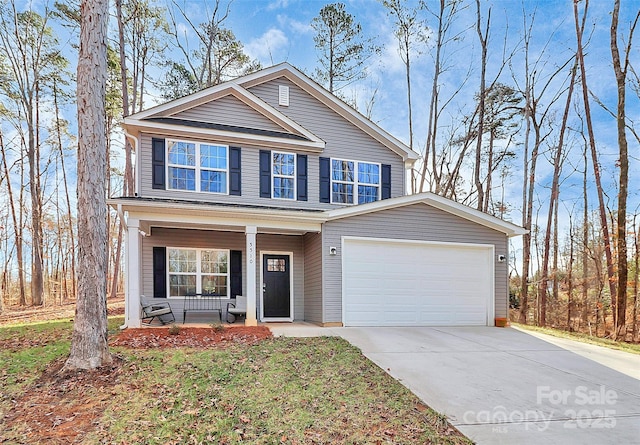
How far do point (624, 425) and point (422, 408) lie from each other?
225 cm

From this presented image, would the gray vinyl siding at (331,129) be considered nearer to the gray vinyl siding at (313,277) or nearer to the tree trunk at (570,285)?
the gray vinyl siding at (313,277)

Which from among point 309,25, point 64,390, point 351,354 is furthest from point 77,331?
point 309,25

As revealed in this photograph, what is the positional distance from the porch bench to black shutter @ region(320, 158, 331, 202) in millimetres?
4239

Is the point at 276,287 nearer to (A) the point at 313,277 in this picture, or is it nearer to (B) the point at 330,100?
(A) the point at 313,277

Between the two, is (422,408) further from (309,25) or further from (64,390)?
(309,25)

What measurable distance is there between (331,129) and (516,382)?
868 centimetres

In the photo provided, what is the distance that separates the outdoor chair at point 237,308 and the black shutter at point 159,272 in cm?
180

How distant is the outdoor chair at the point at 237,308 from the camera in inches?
374

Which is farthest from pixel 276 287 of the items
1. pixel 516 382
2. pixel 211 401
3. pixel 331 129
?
pixel 516 382

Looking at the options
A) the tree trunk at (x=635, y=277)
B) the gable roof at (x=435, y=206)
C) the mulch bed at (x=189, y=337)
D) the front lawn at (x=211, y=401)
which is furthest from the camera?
the tree trunk at (x=635, y=277)

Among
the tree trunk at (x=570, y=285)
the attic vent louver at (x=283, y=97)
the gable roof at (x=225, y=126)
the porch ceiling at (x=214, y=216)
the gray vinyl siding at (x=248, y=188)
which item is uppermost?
the attic vent louver at (x=283, y=97)

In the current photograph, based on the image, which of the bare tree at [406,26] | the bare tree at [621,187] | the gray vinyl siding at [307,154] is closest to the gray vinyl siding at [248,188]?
the gray vinyl siding at [307,154]

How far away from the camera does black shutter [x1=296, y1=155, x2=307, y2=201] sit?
426 inches

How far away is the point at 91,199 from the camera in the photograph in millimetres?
5488
